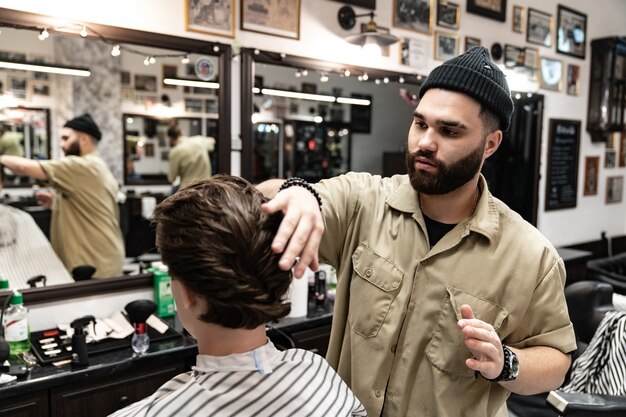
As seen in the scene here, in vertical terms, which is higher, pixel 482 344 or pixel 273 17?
pixel 273 17

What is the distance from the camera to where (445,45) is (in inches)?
144

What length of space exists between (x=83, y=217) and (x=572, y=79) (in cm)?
437

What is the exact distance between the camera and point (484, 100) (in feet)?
4.11

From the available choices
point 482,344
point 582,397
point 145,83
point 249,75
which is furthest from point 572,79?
point 482,344

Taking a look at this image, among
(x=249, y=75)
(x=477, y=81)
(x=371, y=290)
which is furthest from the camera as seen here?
(x=249, y=75)

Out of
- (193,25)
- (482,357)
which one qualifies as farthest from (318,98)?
(482,357)

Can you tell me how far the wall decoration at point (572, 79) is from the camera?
4.69 m

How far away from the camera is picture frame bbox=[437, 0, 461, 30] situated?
141 inches

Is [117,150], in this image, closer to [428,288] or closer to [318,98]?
[318,98]

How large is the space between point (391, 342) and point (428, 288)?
17 cm

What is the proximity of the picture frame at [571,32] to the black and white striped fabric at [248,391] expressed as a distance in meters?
4.41

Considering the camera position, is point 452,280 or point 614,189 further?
point 614,189

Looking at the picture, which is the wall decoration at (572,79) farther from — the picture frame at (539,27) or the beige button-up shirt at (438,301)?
the beige button-up shirt at (438,301)

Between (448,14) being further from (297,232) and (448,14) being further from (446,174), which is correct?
(297,232)
